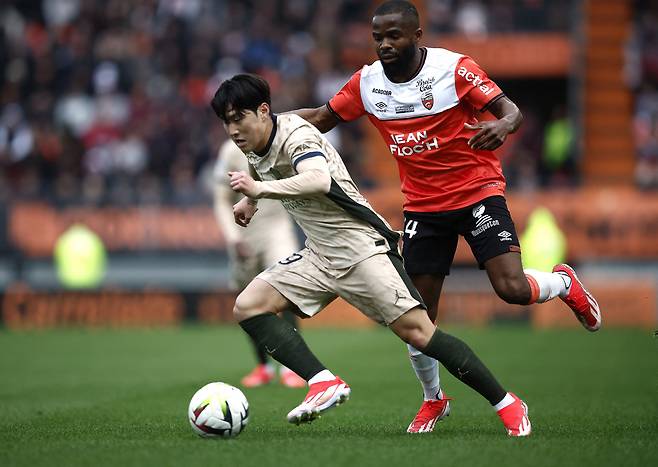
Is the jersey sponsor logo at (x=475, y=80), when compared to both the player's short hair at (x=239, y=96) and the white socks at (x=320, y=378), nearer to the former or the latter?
the player's short hair at (x=239, y=96)

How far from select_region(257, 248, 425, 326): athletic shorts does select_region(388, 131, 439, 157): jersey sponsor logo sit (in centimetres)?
76

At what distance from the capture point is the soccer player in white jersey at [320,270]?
20.4 ft

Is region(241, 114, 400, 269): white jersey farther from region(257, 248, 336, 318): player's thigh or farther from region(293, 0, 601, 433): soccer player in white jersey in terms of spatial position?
region(293, 0, 601, 433): soccer player in white jersey

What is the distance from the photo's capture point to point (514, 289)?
6.70 m

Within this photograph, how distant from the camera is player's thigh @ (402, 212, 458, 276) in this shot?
704cm

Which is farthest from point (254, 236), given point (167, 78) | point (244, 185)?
point (167, 78)

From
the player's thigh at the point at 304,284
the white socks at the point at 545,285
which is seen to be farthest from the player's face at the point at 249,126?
the white socks at the point at 545,285

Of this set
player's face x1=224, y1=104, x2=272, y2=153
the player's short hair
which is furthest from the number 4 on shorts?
the player's short hair

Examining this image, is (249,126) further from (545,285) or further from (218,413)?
(545,285)

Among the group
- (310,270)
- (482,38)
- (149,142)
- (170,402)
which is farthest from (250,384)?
(482,38)

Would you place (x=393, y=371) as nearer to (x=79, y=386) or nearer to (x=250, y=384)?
(x=250, y=384)

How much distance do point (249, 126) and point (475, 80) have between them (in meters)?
1.46

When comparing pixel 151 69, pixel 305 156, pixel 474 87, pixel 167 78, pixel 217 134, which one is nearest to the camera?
pixel 305 156

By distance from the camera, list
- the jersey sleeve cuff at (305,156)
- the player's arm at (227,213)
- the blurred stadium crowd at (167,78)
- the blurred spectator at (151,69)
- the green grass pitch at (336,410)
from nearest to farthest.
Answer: the green grass pitch at (336,410) < the jersey sleeve cuff at (305,156) < the player's arm at (227,213) < the blurred stadium crowd at (167,78) < the blurred spectator at (151,69)
